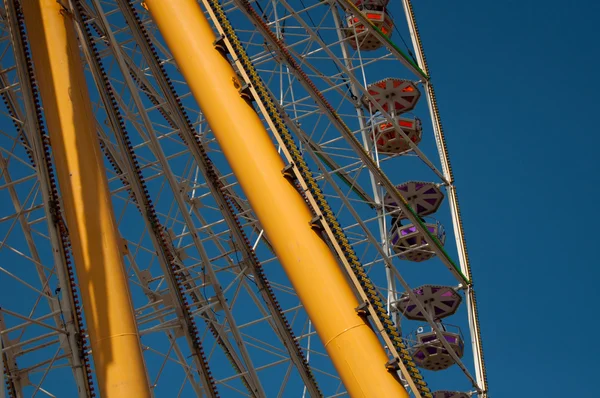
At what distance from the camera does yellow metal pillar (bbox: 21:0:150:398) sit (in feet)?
59.2

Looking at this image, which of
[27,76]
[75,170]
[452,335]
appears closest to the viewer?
[75,170]

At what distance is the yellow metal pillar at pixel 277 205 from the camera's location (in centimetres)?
1797

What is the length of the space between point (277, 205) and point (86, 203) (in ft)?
9.92

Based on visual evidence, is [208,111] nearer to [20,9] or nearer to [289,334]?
[20,9]

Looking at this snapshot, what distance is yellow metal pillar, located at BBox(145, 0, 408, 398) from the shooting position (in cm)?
1797

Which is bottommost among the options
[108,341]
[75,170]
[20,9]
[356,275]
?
[108,341]

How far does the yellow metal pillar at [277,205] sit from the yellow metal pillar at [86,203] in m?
1.82

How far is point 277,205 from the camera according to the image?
19.4 meters

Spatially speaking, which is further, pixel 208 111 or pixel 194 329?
pixel 194 329

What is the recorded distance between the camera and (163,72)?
981 inches

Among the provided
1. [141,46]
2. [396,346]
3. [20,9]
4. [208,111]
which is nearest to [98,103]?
[141,46]

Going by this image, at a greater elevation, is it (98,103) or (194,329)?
(98,103)

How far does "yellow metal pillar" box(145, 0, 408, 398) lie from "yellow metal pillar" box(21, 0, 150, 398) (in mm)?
1817

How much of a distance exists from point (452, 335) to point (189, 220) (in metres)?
13.9
